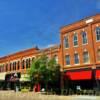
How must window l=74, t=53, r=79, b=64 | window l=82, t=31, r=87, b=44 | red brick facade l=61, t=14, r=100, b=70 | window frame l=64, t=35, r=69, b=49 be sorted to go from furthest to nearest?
window frame l=64, t=35, r=69, b=49 < window l=74, t=53, r=79, b=64 < window l=82, t=31, r=87, b=44 < red brick facade l=61, t=14, r=100, b=70

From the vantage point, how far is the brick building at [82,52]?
39.6m

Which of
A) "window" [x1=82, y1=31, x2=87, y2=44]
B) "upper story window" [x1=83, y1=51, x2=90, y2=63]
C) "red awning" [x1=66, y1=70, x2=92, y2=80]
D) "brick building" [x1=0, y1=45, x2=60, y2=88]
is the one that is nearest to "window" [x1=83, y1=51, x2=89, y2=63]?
"upper story window" [x1=83, y1=51, x2=90, y2=63]

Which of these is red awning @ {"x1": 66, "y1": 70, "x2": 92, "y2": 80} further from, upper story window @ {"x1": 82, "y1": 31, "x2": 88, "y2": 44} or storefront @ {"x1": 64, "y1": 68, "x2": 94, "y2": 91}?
upper story window @ {"x1": 82, "y1": 31, "x2": 88, "y2": 44}

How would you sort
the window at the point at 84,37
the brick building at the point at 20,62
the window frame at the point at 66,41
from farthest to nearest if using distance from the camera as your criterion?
1. the brick building at the point at 20,62
2. the window frame at the point at 66,41
3. the window at the point at 84,37

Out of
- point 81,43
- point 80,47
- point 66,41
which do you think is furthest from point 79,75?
point 66,41

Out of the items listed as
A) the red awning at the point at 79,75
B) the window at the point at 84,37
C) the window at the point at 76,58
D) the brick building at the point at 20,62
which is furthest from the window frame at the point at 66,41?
the red awning at the point at 79,75

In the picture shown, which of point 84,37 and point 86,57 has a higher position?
point 84,37

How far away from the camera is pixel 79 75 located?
40844 mm

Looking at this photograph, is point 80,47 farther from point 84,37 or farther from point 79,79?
point 79,79

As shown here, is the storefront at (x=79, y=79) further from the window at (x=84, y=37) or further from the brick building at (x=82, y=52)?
the window at (x=84, y=37)

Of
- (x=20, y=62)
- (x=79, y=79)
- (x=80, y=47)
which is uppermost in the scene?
(x=80, y=47)

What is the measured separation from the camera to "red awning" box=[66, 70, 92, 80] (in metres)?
39.2

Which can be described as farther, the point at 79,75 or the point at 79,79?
the point at 79,75

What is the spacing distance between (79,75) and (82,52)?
13.3 feet
